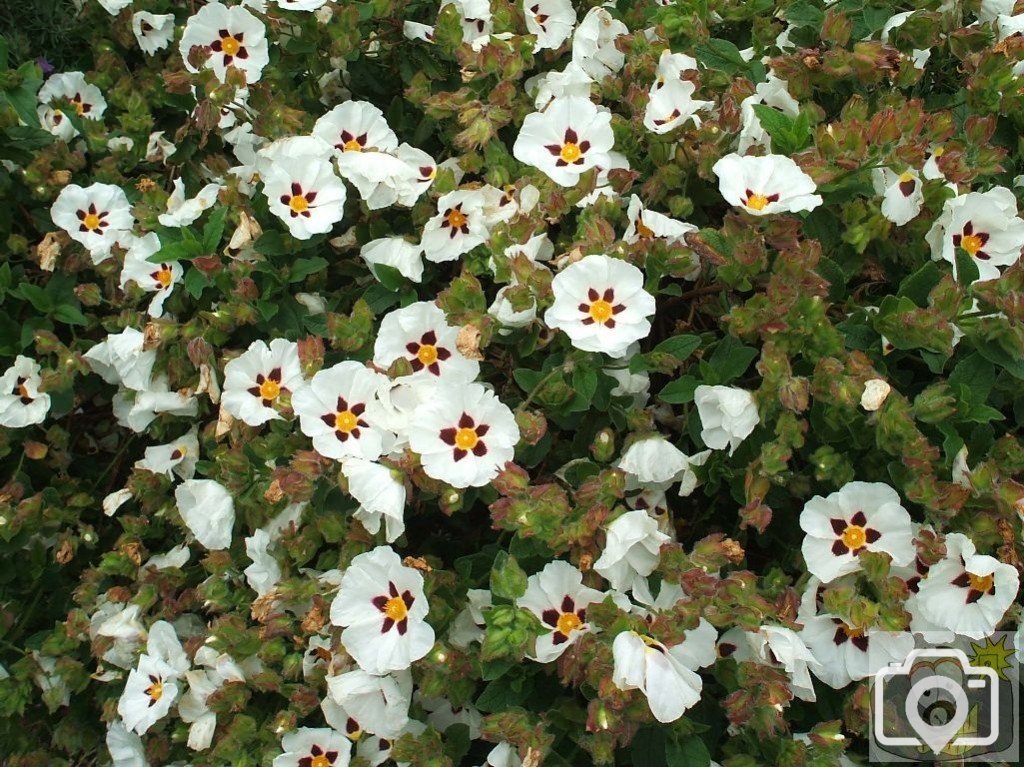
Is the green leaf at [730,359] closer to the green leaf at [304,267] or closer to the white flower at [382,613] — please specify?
the white flower at [382,613]

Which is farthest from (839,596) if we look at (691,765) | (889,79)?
(889,79)

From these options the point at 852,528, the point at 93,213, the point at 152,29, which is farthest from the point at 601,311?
the point at 152,29

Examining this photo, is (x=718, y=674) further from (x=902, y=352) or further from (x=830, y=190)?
(x=830, y=190)

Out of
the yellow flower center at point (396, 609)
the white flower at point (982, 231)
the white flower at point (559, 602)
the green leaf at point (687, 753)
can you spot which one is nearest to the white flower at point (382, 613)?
the yellow flower center at point (396, 609)

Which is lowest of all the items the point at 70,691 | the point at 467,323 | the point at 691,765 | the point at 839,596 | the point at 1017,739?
the point at 70,691

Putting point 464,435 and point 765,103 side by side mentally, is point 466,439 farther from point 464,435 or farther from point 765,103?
point 765,103

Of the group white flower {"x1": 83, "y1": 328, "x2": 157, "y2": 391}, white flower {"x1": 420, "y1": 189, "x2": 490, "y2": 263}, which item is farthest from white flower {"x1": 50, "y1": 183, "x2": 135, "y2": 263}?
white flower {"x1": 420, "y1": 189, "x2": 490, "y2": 263}
